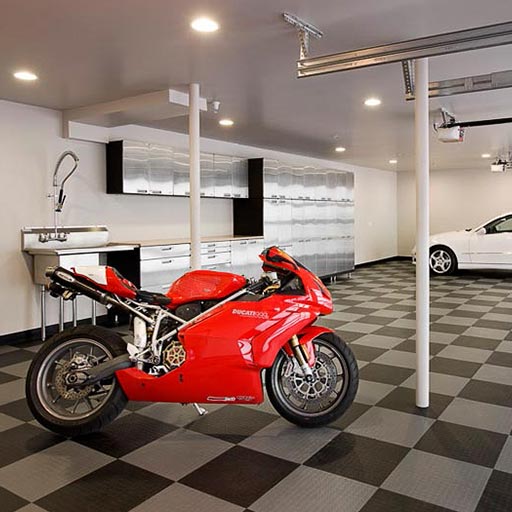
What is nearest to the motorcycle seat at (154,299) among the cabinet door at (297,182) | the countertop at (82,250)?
the countertop at (82,250)

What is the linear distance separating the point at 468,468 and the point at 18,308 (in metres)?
4.66

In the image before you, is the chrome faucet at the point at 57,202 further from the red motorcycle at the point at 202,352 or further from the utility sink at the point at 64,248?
the red motorcycle at the point at 202,352

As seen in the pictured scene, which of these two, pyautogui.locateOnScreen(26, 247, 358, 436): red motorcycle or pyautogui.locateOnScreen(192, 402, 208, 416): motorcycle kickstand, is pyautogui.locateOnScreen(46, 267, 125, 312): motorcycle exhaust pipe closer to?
pyautogui.locateOnScreen(26, 247, 358, 436): red motorcycle

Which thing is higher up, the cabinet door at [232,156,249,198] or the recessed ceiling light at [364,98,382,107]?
the recessed ceiling light at [364,98,382,107]

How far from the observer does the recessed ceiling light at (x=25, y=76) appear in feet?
14.1

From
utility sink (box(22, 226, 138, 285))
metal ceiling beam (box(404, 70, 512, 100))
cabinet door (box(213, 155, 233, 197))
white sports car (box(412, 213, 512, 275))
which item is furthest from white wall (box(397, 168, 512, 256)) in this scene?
utility sink (box(22, 226, 138, 285))

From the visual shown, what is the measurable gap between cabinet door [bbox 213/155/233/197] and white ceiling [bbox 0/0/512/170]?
983mm

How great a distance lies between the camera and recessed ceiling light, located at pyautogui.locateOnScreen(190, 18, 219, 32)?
3185mm

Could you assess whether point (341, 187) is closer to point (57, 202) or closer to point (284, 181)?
point (284, 181)

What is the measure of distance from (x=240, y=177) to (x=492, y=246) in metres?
5.39

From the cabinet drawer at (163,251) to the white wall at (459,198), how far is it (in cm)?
834

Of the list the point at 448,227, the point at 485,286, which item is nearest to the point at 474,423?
the point at 485,286

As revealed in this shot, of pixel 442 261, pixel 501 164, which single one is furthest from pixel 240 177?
pixel 501 164

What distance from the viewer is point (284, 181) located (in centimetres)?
872
